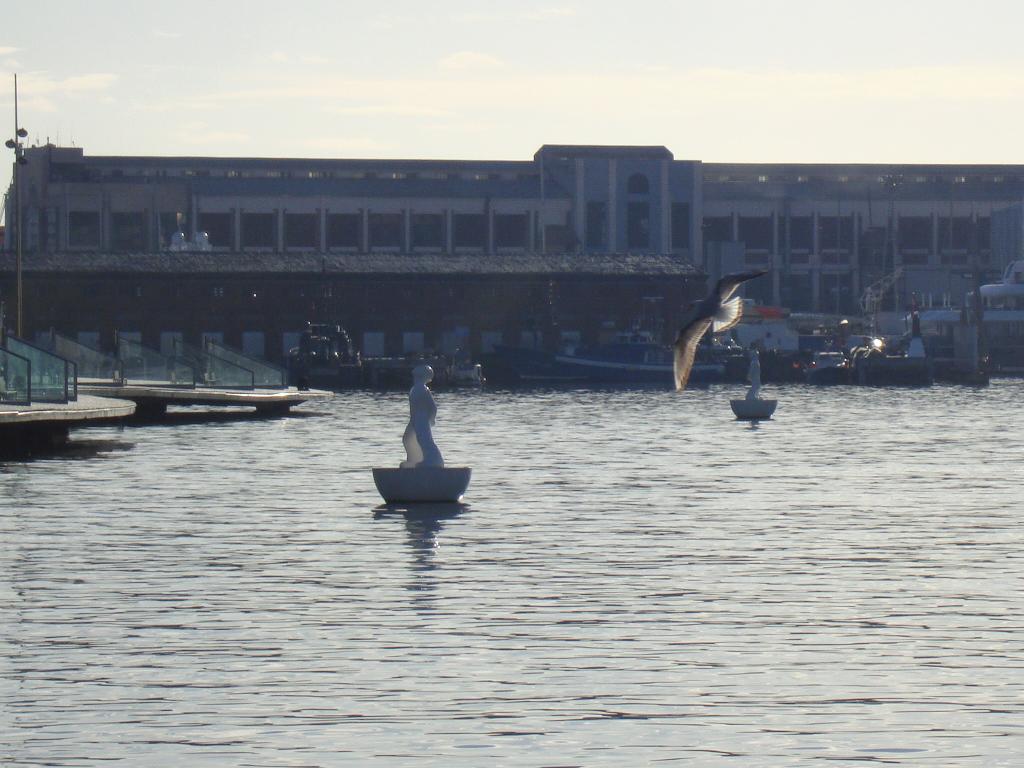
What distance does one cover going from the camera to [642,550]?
88.3ft

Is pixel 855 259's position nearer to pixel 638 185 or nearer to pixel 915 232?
pixel 915 232

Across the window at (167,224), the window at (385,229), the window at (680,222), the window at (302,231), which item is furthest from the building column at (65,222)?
the window at (680,222)

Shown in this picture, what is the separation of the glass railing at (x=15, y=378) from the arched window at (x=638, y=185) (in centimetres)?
11514

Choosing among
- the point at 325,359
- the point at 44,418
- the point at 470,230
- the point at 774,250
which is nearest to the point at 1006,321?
the point at 774,250

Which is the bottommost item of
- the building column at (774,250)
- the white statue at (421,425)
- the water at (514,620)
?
the water at (514,620)

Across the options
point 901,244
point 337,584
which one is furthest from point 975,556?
point 901,244

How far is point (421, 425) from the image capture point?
29.8 m

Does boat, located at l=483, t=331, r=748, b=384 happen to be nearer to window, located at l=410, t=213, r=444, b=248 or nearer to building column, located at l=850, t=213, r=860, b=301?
window, located at l=410, t=213, r=444, b=248

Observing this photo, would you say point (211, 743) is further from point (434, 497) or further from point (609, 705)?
point (434, 497)

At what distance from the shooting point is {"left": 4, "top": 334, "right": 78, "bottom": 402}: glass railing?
44.9 metres

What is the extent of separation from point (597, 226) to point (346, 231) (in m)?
20.0

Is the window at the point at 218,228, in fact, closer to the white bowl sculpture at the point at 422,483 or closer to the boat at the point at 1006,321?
the boat at the point at 1006,321

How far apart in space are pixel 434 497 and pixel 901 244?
457 feet

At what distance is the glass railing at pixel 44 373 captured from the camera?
4488cm
